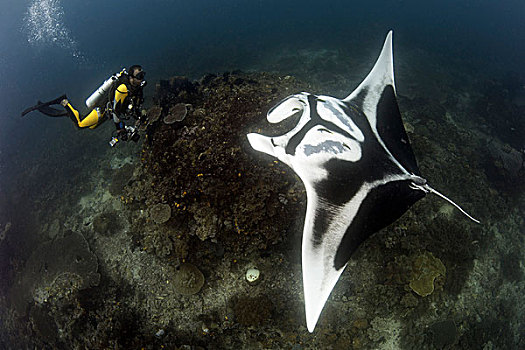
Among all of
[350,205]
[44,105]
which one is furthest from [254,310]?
[44,105]

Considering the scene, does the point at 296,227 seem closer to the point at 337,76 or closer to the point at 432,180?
the point at 432,180

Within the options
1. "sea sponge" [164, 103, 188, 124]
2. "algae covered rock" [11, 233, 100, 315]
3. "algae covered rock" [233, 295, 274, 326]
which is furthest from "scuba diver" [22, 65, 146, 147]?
"algae covered rock" [233, 295, 274, 326]

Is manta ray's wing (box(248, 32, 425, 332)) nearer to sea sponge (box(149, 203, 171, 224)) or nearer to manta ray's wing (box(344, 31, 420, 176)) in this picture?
manta ray's wing (box(344, 31, 420, 176))

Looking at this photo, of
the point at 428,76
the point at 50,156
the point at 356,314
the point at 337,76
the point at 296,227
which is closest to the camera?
the point at 356,314

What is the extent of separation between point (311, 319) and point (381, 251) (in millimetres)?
3509

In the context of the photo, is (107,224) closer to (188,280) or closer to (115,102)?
(188,280)

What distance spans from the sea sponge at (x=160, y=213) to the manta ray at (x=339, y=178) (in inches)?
119

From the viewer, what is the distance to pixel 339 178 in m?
3.28

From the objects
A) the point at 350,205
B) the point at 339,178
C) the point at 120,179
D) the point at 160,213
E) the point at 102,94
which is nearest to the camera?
the point at 350,205

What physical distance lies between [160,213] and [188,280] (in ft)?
5.29

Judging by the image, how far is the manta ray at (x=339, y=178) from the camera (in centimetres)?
286

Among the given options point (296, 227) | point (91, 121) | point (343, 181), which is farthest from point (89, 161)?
point (343, 181)

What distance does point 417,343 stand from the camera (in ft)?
15.9

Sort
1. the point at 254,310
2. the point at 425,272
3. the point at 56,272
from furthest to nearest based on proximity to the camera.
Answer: the point at 56,272 → the point at 425,272 → the point at 254,310
